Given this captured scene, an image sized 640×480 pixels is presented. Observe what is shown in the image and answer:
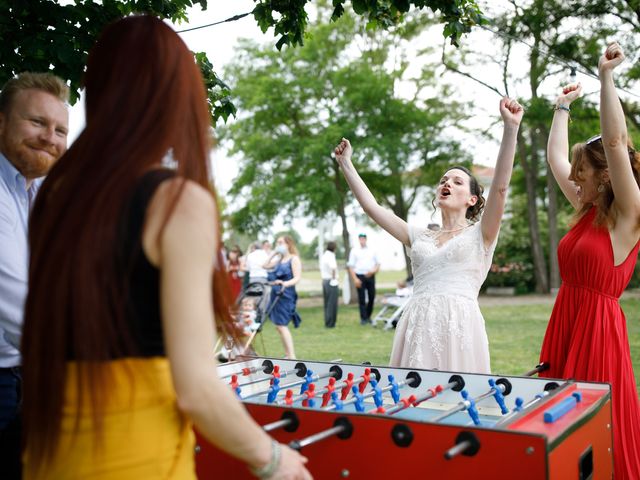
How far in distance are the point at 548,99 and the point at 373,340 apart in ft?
31.7

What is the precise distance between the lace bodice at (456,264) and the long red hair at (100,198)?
277 centimetres

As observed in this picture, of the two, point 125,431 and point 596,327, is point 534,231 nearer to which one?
point 596,327

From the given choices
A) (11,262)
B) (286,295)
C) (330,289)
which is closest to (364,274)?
(330,289)

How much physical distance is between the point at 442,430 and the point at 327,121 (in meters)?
20.3

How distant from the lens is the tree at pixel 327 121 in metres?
21.3

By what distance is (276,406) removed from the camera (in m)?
2.45

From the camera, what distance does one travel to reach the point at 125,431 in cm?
154

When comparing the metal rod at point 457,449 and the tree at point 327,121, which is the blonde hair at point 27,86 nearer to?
the metal rod at point 457,449

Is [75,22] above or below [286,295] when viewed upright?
above

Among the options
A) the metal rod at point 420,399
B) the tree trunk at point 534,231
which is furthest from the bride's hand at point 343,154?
the tree trunk at point 534,231

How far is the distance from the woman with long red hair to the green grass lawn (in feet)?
22.5

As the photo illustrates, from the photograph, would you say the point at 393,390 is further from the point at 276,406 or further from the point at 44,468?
the point at 44,468

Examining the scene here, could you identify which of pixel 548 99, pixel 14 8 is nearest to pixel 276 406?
pixel 14 8

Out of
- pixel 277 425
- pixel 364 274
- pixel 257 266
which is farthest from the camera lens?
pixel 364 274
